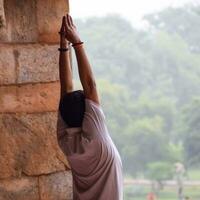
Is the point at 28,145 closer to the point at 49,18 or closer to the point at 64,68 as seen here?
the point at 64,68

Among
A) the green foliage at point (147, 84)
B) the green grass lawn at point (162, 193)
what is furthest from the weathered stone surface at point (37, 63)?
the green foliage at point (147, 84)

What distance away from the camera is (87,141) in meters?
2.02

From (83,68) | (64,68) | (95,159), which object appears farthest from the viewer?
(64,68)

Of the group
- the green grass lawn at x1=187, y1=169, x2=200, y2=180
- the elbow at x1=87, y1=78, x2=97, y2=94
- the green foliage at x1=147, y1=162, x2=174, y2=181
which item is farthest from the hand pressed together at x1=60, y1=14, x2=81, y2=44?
the green foliage at x1=147, y1=162, x2=174, y2=181

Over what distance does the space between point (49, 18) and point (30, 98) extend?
335 mm

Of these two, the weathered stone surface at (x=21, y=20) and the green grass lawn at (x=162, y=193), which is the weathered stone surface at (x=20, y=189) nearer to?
the weathered stone surface at (x=21, y=20)

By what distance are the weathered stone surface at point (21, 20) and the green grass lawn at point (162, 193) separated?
6.86ft

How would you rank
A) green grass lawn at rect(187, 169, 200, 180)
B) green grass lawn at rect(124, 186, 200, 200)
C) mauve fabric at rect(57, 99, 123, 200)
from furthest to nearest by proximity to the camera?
green grass lawn at rect(187, 169, 200, 180), green grass lawn at rect(124, 186, 200, 200), mauve fabric at rect(57, 99, 123, 200)

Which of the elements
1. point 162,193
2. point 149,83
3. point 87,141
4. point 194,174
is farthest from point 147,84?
point 87,141

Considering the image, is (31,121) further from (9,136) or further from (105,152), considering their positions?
(105,152)

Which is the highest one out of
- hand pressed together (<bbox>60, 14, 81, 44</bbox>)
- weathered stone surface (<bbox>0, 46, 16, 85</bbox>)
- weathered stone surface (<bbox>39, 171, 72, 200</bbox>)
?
hand pressed together (<bbox>60, 14, 81, 44</bbox>)

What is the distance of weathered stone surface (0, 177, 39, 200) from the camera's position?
7.80 feet

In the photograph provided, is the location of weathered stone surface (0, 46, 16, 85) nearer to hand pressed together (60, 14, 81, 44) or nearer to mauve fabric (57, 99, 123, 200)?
hand pressed together (60, 14, 81, 44)

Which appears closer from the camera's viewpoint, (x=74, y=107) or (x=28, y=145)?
(x=74, y=107)
